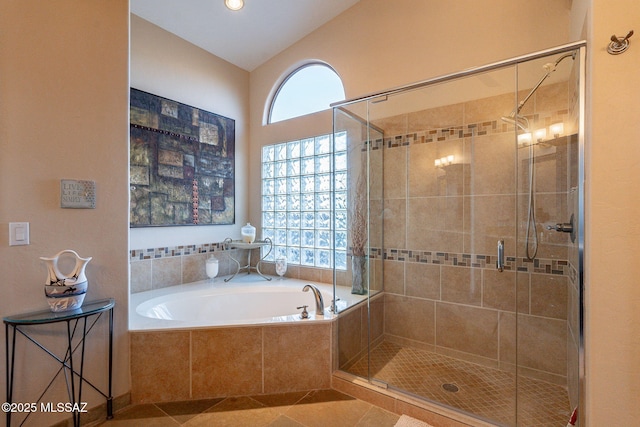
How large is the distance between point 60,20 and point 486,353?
11.1 ft

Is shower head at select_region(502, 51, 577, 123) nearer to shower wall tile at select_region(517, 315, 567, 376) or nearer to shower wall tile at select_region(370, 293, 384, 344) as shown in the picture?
shower wall tile at select_region(517, 315, 567, 376)

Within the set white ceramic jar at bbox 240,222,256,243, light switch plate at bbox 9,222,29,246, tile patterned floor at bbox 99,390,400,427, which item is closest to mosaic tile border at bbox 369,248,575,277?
tile patterned floor at bbox 99,390,400,427

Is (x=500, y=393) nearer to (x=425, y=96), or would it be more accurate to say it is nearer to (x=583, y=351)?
(x=583, y=351)

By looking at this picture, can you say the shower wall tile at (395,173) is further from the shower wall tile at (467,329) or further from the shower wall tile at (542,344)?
the shower wall tile at (542,344)

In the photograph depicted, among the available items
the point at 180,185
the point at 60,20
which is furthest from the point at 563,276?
the point at 60,20

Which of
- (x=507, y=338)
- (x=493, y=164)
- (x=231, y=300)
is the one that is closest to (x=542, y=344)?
(x=507, y=338)

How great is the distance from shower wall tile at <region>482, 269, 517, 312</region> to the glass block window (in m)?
1.14

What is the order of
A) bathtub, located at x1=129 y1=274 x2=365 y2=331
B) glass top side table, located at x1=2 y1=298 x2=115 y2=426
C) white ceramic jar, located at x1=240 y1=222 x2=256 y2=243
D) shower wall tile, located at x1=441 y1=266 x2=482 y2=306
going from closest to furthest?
glass top side table, located at x1=2 y1=298 x2=115 y2=426
shower wall tile, located at x1=441 y1=266 x2=482 y2=306
bathtub, located at x1=129 y1=274 x2=365 y2=331
white ceramic jar, located at x1=240 y1=222 x2=256 y2=243

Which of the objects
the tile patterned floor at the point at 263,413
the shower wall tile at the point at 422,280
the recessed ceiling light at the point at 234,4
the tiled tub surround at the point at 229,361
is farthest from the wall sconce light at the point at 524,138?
the recessed ceiling light at the point at 234,4

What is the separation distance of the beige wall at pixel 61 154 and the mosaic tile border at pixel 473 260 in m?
1.95

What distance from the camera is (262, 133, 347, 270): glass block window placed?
2684mm

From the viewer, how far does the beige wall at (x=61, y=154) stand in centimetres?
137

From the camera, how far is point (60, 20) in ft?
4.91

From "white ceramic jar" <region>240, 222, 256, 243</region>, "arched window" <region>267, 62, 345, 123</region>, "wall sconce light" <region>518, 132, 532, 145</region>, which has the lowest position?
"white ceramic jar" <region>240, 222, 256, 243</region>
